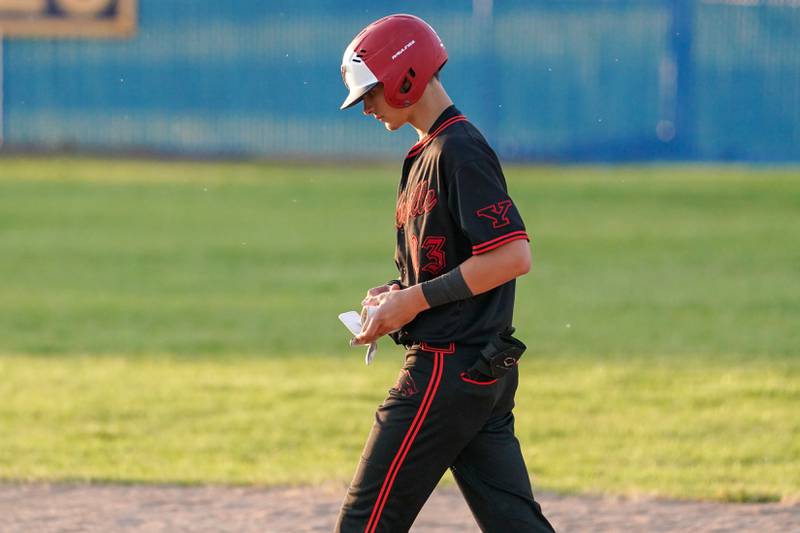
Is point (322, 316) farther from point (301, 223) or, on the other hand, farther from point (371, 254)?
point (301, 223)

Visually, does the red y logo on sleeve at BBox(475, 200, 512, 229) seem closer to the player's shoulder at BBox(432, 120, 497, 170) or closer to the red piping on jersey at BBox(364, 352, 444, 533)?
the player's shoulder at BBox(432, 120, 497, 170)

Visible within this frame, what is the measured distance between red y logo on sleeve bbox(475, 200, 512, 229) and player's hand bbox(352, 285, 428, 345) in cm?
26

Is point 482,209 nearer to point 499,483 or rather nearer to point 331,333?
point 499,483

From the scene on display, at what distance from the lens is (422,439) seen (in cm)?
396

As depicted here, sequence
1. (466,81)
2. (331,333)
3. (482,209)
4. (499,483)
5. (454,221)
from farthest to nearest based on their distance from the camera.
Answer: (466,81) < (331,333) < (499,483) < (454,221) < (482,209)

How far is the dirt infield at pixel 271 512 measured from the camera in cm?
583

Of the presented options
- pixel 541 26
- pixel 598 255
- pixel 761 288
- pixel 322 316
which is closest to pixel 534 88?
pixel 541 26

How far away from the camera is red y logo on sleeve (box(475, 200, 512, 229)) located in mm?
3863

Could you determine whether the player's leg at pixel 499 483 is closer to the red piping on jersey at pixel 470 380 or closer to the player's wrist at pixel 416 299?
the red piping on jersey at pixel 470 380

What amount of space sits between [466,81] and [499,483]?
18819mm

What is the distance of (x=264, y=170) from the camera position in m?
23.0

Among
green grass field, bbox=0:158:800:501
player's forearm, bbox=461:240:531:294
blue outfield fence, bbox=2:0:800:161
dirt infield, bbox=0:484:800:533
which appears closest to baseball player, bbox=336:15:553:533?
player's forearm, bbox=461:240:531:294

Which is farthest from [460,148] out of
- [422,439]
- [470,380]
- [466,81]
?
[466,81]

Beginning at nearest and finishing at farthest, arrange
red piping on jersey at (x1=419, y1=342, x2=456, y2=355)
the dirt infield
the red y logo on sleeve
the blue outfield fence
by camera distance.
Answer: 1. the red y logo on sleeve
2. red piping on jersey at (x1=419, y1=342, x2=456, y2=355)
3. the dirt infield
4. the blue outfield fence
